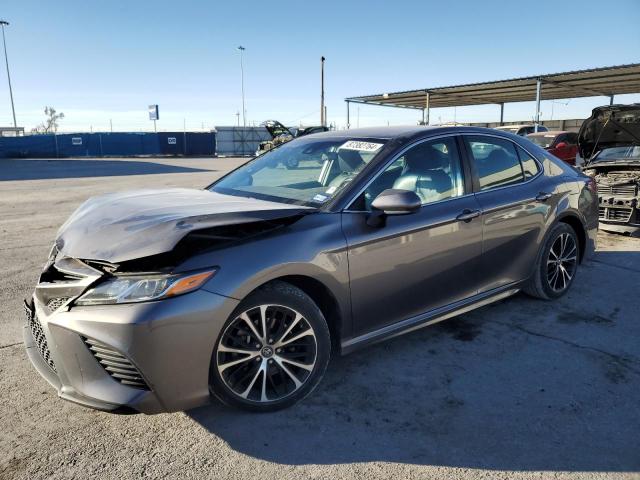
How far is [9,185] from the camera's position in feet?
52.4

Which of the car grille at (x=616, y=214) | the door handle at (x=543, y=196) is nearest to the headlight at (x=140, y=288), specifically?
the door handle at (x=543, y=196)

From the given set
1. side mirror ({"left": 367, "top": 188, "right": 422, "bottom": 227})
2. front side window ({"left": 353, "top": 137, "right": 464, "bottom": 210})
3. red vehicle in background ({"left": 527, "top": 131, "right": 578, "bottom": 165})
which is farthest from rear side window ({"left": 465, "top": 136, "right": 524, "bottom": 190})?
red vehicle in background ({"left": 527, "top": 131, "right": 578, "bottom": 165})

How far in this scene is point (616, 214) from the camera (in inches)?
285

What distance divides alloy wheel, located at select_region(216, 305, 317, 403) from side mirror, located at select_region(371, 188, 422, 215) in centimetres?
80

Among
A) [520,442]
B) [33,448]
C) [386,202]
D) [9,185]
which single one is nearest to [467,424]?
[520,442]

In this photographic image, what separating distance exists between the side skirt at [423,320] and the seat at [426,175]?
31.1 inches

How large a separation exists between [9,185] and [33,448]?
1606cm

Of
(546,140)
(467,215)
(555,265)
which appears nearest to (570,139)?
(546,140)

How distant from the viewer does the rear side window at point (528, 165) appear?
4.35 meters

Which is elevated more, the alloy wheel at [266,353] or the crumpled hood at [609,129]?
the crumpled hood at [609,129]

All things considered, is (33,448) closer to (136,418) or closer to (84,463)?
(84,463)

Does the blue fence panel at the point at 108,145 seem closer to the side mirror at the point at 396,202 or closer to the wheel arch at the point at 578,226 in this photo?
the wheel arch at the point at 578,226

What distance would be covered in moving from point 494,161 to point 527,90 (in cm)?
2654

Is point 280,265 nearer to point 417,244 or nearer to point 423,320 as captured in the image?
point 417,244
